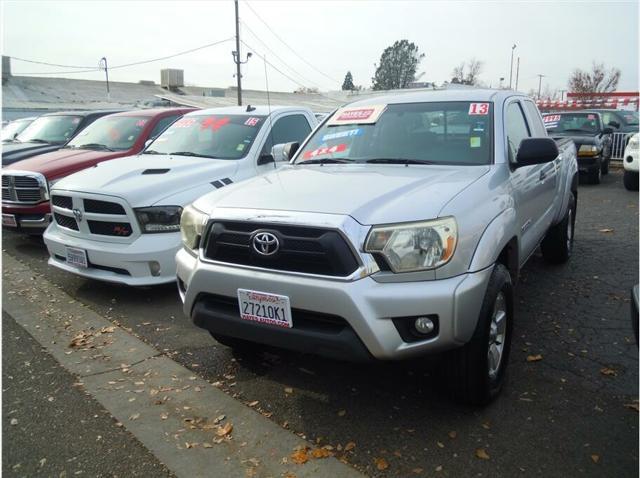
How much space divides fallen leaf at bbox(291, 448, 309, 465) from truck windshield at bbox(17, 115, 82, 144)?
8174 mm

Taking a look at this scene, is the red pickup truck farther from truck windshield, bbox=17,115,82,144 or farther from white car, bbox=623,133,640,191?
white car, bbox=623,133,640,191

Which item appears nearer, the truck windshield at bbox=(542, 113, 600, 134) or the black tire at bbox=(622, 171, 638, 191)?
the black tire at bbox=(622, 171, 638, 191)

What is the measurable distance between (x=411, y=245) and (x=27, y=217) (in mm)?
5869

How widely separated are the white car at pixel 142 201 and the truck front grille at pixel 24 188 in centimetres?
137

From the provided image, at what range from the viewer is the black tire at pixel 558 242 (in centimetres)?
550

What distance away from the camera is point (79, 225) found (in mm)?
4949

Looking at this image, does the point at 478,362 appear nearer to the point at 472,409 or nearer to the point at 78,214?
the point at 472,409

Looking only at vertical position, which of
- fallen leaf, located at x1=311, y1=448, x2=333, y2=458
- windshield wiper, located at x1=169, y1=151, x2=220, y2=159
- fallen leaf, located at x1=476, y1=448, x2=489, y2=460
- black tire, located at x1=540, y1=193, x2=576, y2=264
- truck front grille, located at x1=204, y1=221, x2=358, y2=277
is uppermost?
windshield wiper, located at x1=169, y1=151, x2=220, y2=159

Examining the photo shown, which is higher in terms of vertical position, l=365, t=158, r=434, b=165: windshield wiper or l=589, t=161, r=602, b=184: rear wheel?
l=365, t=158, r=434, b=165: windshield wiper

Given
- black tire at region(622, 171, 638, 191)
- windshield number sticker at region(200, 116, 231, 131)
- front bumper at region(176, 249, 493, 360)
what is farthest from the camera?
black tire at region(622, 171, 638, 191)

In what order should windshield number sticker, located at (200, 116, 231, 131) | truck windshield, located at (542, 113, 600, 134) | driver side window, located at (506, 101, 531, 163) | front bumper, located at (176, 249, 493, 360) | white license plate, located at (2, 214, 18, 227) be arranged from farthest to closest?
truck windshield, located at (542, 113, 600, 134) → white license plate, located at (2, 214, 18, 227) → windshield number sticker, located at (200, 116, 231, 131) → driver side window, located at (506, 101, 531, 163) → front bumper, located at (176, 249, 493, 360)

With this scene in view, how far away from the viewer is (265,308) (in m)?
2.68

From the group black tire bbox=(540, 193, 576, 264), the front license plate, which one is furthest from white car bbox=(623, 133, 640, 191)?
the front license plate

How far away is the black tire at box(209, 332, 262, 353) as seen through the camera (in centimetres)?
352
